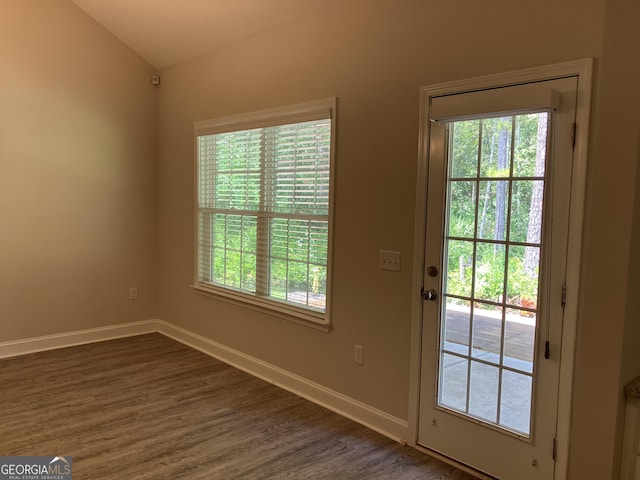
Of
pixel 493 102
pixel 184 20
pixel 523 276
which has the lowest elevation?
pixel 523 276

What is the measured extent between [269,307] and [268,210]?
75 cm

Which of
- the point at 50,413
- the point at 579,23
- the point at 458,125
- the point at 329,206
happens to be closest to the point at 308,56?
the point at 329,206

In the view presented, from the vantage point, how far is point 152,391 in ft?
11.7

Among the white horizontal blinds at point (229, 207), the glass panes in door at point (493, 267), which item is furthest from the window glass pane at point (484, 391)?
the white horizontal blinds at point (229, 207)

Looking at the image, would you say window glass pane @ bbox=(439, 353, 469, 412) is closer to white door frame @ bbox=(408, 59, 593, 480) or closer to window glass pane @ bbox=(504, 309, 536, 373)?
window glass pane @ bbox=(504, 309, 536, 373)

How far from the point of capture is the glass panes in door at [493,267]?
7.66 ft

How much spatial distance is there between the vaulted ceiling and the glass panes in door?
A: 1487 mm

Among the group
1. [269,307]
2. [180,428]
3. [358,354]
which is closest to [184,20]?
[269,307]

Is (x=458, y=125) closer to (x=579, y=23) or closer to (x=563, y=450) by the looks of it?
(x=579, y=23)

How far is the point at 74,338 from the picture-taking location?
4.62 meters

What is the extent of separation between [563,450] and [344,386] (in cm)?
140

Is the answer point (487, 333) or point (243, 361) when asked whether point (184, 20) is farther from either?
point (487, 333)

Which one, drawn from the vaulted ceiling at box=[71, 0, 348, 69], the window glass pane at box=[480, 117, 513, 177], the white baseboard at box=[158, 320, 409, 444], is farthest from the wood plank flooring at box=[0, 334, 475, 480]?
the vaulted ceiling at box=[71, 0, 348, 69]

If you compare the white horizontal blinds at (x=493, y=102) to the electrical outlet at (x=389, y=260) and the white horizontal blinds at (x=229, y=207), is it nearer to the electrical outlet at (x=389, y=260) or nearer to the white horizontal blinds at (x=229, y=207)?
the electrical outlet at (x=389, y=260)
